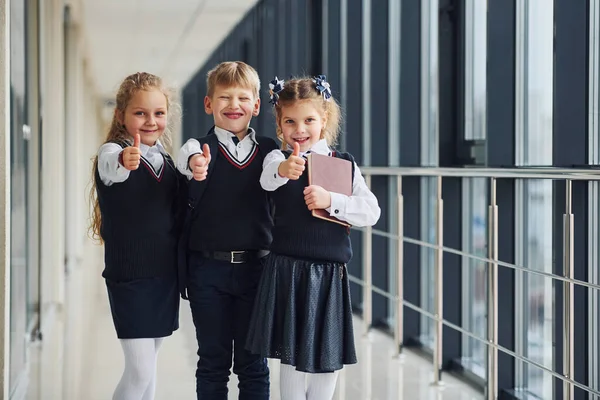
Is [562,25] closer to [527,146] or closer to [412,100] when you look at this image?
[527,146]

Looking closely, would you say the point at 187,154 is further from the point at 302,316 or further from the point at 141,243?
the point at 302,316

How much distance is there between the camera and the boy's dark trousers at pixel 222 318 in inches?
76.2

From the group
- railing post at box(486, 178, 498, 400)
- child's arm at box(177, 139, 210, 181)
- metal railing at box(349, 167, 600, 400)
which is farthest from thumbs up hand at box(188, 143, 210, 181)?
railing post at box(486, 178, 498, 400)

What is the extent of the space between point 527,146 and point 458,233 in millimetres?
551

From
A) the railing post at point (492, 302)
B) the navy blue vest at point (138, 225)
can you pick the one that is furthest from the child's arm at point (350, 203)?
the railing post at point (492, 302)

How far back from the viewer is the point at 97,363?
126 inches

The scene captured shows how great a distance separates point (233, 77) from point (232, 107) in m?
0.07

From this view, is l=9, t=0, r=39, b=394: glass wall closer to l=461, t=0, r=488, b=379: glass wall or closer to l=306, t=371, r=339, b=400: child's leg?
l=306, t=371, r=339, b=400: child's leg

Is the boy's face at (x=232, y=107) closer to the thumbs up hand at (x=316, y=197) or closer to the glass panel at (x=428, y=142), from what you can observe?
the thumbs up hand at (x=316, y=197)

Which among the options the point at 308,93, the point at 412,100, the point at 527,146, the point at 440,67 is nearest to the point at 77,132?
the point at 412,100

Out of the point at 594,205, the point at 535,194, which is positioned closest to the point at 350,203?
the point at 594,205

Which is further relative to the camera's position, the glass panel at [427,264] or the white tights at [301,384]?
the glass panel at [427,264]

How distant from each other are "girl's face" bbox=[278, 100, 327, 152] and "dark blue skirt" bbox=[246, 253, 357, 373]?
260mm

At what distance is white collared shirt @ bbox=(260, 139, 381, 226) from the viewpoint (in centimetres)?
183
